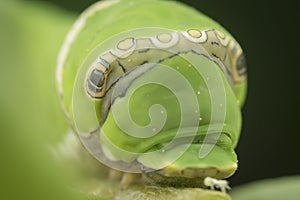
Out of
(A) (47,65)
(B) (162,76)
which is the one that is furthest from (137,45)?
(A) (47,65)

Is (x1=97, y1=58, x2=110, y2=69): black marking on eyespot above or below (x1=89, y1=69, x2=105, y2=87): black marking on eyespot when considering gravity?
above

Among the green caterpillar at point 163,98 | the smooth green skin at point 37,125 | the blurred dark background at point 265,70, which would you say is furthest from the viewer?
the blurred dark background at point 265,70

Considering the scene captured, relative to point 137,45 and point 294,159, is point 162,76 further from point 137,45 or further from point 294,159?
point 294,159

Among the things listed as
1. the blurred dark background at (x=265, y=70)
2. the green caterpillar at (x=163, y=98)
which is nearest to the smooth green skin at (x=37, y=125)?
the green caterpillar at (x=163, y=98)

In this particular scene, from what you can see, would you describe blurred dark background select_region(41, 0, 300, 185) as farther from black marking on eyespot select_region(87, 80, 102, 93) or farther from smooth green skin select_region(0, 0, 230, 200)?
black marking on eyespot select_region(87, 80, 102, 93)

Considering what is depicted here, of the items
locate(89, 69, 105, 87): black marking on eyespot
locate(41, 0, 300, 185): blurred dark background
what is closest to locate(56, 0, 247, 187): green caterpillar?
locate(89, 69, 105, 87): black marking on eyespot

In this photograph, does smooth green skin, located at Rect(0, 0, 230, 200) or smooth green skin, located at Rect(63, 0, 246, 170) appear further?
smooth green skin, located at Rect(63, 0, 246, 170)

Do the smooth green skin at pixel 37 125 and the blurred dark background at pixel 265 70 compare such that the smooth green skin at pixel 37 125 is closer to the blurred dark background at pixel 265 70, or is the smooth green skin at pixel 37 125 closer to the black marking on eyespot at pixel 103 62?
the black marking on eyespot at pixel 103 62
